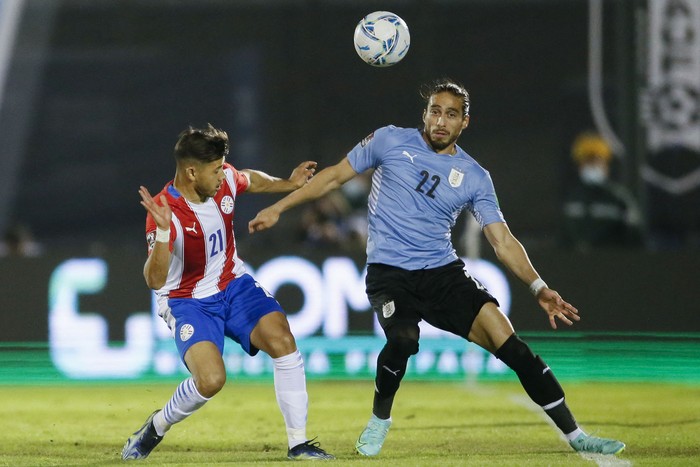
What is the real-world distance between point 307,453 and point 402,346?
845mm

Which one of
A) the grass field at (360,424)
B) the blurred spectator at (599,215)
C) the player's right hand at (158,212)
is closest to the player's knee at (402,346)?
the grass field at (360,424)

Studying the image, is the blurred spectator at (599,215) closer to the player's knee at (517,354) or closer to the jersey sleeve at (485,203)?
the jersey sleeve at (485,203)

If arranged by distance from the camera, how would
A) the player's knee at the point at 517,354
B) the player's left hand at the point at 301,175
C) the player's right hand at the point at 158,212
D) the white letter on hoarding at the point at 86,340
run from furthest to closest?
the white letter on hoarding at the point at 86,340 → the player's left hand at the point at 301,175 → the player's knee at the point at 517,354 → the player's right hand at the point at 158,212

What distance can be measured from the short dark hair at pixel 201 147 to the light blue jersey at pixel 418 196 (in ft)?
3.03

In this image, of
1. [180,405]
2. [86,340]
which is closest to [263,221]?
[180,405]

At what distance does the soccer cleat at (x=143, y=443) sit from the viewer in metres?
7.82

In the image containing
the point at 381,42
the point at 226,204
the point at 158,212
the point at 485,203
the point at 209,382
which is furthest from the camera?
the point at 381,42

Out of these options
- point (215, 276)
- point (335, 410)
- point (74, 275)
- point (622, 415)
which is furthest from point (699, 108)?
point (215, 276)

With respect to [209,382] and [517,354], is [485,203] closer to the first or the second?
[517,354]

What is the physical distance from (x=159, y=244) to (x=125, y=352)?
19.3 ft

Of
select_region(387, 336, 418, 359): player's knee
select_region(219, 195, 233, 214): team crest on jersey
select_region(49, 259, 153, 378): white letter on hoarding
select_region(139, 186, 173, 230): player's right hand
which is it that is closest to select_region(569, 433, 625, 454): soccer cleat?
select_region(387, 336, 418, 359): player's knee

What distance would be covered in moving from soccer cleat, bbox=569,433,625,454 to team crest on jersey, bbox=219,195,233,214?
2443 mm

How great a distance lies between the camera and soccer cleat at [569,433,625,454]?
7598 mm

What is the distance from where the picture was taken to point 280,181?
8375 mm
